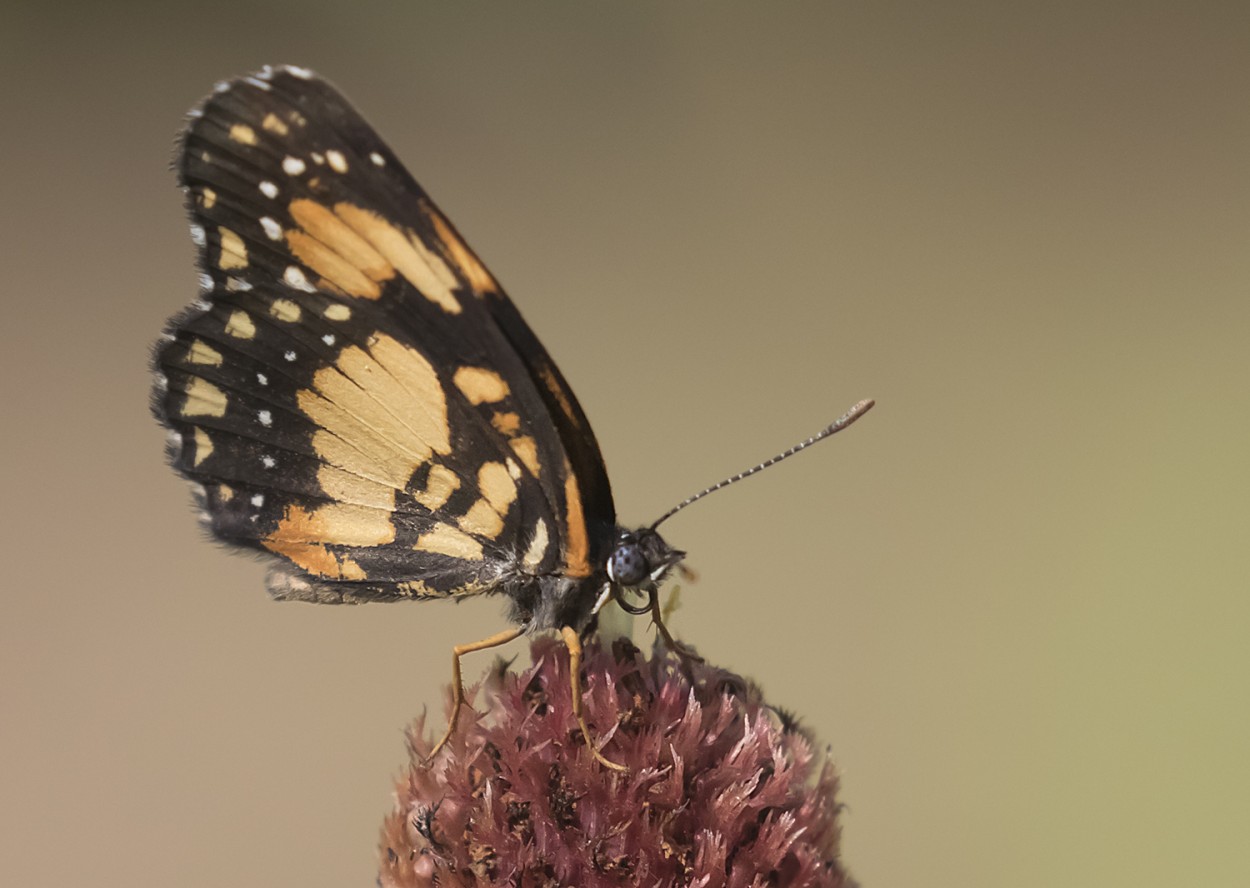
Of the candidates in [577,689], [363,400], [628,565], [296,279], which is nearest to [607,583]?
[628,565]

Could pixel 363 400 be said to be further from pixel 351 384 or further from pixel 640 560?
pixel 640 560

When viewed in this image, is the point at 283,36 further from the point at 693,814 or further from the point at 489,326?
the point at 693,814

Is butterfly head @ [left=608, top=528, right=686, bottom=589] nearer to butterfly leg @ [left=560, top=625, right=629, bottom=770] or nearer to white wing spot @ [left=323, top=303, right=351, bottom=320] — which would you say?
butterfly leg @ [left=560, top=625, right=629, bottom=770]

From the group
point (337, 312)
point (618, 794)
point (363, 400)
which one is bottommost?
point (618, 794)

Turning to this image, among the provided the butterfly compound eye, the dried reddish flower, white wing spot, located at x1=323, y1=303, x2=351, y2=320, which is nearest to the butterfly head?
the butterfly compound eye

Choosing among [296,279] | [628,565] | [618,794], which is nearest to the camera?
[618,794]

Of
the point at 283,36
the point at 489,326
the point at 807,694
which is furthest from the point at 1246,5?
the point at 489,326
